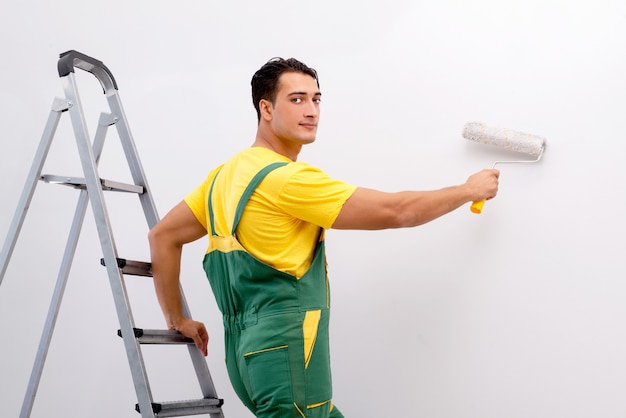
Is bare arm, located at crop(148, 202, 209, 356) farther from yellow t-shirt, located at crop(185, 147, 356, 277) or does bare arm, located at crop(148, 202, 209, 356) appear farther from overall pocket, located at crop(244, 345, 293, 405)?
overall pocket, located at crop(244, 345, 293, 405)

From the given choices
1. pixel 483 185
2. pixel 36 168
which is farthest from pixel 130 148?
pixel 483 185

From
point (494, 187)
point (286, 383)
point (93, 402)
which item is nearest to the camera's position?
point (286, 383)

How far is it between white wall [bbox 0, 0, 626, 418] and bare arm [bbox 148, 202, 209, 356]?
496 mm

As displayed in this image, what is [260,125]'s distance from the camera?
6.99 ft

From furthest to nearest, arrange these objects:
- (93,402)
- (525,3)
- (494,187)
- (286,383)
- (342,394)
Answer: (93,402) → (342,394) → (525,3) → (494,187) → (286,383)

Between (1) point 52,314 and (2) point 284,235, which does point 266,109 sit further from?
(1) point 52,314

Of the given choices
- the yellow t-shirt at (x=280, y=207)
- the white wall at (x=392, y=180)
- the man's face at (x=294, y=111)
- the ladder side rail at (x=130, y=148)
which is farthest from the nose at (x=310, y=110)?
the ladder side rail at (x=130, y=148)

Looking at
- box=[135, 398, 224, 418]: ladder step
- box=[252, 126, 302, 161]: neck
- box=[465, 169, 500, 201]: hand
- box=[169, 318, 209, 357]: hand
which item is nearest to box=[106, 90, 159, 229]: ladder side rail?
box=[169, 318, 209, 357]: hand

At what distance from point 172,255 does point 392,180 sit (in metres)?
Result: 0.68

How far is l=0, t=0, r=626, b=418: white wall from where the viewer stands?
2125 mm

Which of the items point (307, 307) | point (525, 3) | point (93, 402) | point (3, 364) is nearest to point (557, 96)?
point (525, 3)

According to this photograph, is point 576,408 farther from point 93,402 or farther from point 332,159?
point 93,402

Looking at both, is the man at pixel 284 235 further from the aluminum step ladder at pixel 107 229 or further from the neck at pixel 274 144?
the aluminum step ladder at pixel 107 229

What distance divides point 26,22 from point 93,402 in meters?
1.42
